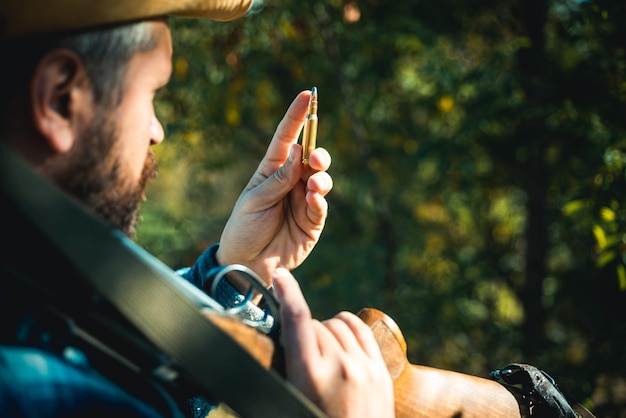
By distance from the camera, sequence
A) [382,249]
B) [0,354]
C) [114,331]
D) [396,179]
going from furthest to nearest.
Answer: [396,179], [382,249], [114,331], [0,354]

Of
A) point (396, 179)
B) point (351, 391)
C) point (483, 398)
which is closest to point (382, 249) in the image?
point (396, 179)

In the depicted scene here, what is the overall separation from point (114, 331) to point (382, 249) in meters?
3.11

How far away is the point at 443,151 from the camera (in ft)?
11.4

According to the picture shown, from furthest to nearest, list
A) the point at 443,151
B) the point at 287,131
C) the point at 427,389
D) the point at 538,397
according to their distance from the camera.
→ the point at 443,151 < the point at 287,131 < the point at 538,397 < the point at 427,389

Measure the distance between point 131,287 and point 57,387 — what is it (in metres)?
0.18

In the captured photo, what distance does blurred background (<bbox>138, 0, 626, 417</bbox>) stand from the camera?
3.16 m

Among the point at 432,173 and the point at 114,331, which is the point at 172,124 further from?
the point at 114,331

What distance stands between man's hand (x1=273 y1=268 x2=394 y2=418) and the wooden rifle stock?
0.25 feet

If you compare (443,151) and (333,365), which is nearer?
(333,365)

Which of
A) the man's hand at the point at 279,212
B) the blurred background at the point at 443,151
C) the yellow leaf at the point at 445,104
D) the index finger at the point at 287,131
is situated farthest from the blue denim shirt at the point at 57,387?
the yellow leaf at the point at 445,104

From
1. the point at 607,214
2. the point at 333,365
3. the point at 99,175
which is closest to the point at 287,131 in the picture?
the point at 99,175

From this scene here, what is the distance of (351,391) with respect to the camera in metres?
1.01

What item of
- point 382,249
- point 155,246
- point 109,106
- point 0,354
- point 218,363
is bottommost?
point 382,249

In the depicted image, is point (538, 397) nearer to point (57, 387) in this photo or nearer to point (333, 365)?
point (333, 365)
